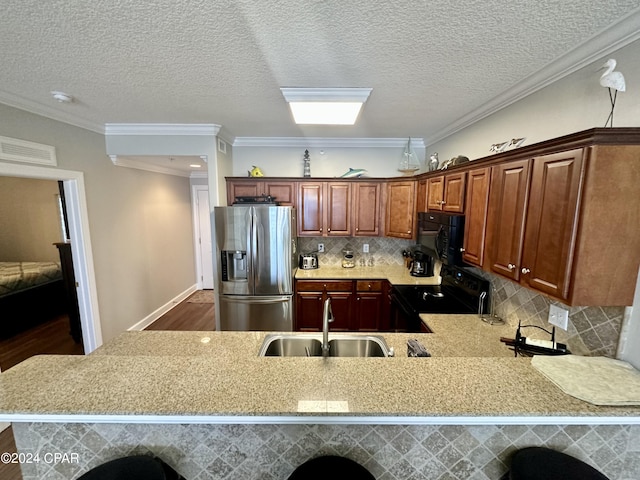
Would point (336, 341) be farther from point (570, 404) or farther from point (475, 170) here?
point (475, 170)

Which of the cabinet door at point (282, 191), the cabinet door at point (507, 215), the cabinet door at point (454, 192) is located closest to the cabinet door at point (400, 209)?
the cabinet door at point (454, 192)

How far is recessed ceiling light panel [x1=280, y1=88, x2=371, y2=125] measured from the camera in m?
1.94

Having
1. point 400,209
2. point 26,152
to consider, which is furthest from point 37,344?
point 400,209

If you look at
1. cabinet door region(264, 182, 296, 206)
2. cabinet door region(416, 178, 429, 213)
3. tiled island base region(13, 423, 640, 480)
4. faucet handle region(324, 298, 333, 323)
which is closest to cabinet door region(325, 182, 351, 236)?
cabinet door region(264, 182, 296, 206)

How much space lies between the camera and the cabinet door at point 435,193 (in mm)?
2464

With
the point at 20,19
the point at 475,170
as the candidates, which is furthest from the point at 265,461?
the point at 20,19

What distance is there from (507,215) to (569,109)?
736 millimetres

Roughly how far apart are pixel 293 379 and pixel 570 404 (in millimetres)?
1063

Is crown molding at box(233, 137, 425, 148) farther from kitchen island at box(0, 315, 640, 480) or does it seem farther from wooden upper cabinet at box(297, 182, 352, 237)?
kitchen island at box(0, 315, 640, 480)

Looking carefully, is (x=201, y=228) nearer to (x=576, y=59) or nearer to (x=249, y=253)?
(x=249, y=253)

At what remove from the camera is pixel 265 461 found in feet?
3.48

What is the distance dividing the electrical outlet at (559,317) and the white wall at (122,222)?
409 centimetres

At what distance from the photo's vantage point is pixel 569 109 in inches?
61.5

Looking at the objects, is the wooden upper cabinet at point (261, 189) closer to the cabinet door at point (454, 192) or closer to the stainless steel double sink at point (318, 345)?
the cabinet door at point (454, 192)
